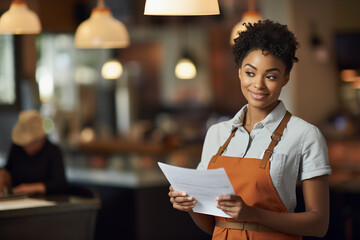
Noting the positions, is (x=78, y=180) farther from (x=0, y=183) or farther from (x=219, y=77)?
(x=219, y=77)

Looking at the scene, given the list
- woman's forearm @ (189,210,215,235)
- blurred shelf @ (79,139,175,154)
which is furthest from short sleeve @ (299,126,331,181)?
blurred shelf @ (79,139,175,154)

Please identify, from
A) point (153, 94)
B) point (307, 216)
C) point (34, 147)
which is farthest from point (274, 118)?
point (153, 94)

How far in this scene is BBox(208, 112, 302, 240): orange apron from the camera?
95.4 inches

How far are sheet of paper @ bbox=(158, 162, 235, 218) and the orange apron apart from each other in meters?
0.11

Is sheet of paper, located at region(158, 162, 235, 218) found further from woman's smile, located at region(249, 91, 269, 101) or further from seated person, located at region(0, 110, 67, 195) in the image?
seated person, located at region(0, 110, 67, 195)

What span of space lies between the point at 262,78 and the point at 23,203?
2.30 meters

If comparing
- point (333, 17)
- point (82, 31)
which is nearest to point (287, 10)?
point (333, 17)

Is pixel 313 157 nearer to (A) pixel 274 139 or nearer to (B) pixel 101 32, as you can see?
(A) pixel 274 139

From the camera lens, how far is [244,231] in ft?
8.15

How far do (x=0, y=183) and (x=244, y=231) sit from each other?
2839mm

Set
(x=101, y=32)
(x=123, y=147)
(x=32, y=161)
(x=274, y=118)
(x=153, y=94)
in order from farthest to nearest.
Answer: (x=153, y=94) → (x=123, y=147) → (x=32, y=161) → (x=101, y=32) → (x=274, y=118)

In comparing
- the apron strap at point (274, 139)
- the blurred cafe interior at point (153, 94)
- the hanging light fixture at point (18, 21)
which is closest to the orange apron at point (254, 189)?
the apron strap at point (274, 139)

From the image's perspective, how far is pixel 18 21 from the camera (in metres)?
4.25

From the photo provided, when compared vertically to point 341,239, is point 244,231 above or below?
above
